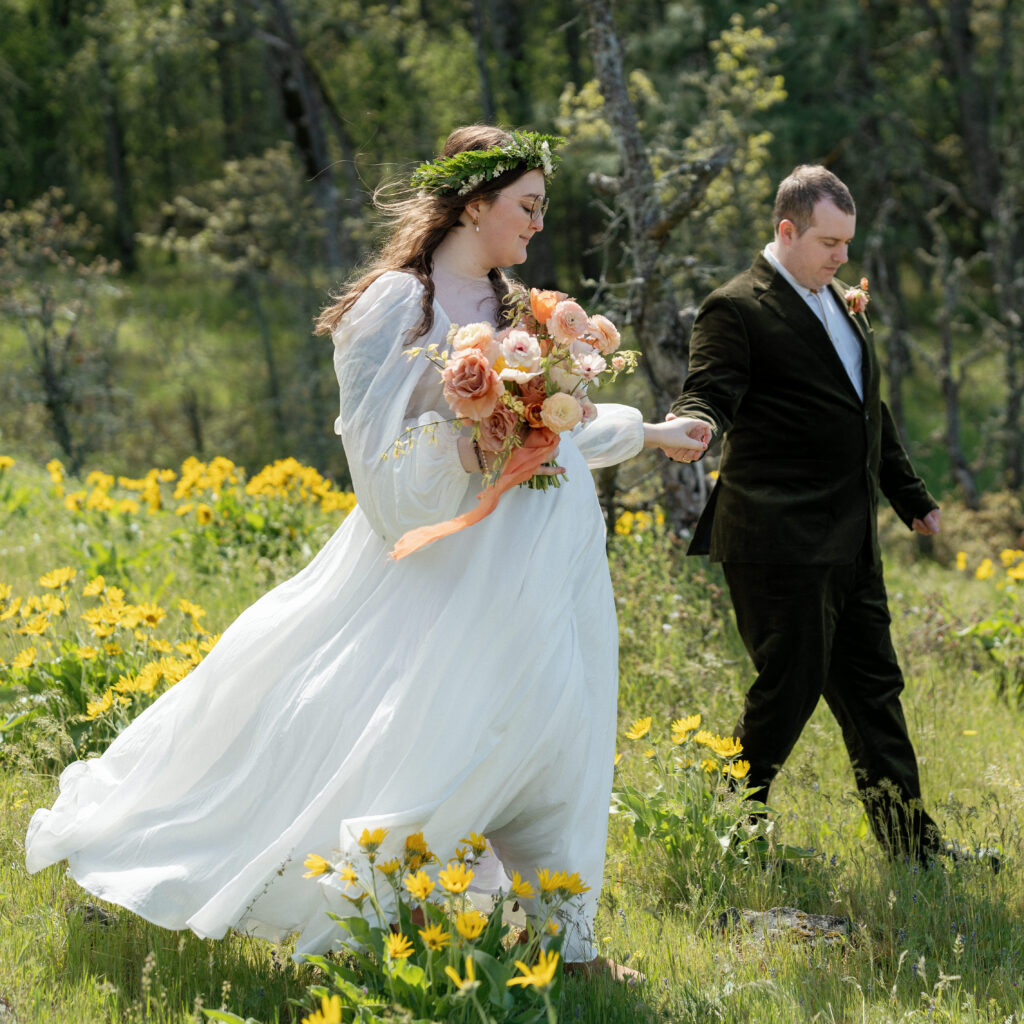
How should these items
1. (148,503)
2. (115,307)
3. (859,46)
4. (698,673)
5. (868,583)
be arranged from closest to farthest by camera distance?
1. (868,583)
2. (698,673)
3. (148,503)
4. (859,46)
5. (115,307)

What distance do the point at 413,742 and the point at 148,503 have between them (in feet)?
16.2

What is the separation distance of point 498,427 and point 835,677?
1.92 metres

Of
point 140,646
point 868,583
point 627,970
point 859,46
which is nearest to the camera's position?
point 627,970

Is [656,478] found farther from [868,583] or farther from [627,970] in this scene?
[627,970]

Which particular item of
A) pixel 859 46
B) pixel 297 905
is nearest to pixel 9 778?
pixel 297 905

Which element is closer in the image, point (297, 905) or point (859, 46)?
point (297, 905)

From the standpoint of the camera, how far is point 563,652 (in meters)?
3.09

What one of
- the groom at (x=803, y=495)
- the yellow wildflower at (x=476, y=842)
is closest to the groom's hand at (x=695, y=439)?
the groom at (x=803, y=495)

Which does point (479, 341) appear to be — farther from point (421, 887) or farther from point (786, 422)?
point (786, 422)

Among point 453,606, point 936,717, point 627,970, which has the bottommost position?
point 936,717

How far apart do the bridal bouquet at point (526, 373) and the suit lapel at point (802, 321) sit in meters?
1.13

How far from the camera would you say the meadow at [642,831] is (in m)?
2.88

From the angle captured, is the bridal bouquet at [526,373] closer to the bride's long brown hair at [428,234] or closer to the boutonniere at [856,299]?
the bride's long brown hair at [428,234]

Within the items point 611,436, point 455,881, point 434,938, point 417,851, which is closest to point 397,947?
point 434,938
